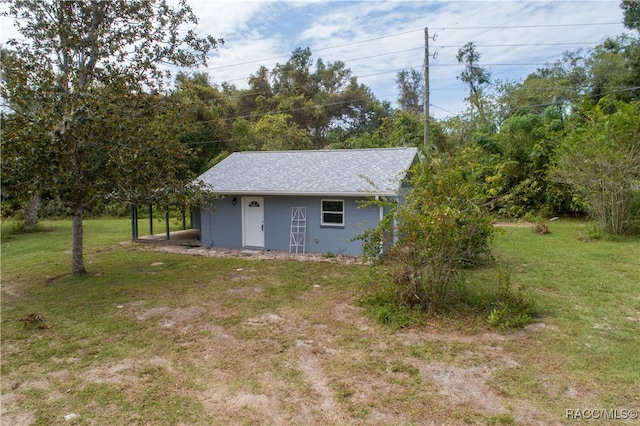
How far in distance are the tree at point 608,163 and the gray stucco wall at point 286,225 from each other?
7380 millimetres

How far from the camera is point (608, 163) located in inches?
467

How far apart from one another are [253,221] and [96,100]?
19.7ft

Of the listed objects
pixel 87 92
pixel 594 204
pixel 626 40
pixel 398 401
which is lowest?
pixel 398 401

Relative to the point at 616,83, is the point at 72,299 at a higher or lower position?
lower

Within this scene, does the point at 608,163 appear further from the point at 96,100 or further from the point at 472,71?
the point at 472,71

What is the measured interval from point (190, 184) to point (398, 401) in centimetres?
762

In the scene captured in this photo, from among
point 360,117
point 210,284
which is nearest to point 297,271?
point 210,284

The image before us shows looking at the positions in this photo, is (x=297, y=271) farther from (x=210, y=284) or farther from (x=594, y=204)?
(x=594, y=204)

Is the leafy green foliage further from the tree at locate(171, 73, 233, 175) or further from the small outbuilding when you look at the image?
the tree at locate(171, 73, 233, 175)

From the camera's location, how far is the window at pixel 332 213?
36.8 feet

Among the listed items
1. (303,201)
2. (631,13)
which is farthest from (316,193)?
(631,13)

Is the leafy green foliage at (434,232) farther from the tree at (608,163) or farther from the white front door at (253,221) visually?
the tree at (608,163)

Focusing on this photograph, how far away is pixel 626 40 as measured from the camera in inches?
996

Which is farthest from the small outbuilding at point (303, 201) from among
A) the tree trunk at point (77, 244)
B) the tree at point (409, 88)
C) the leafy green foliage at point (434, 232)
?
the tree at point (409, 88)
